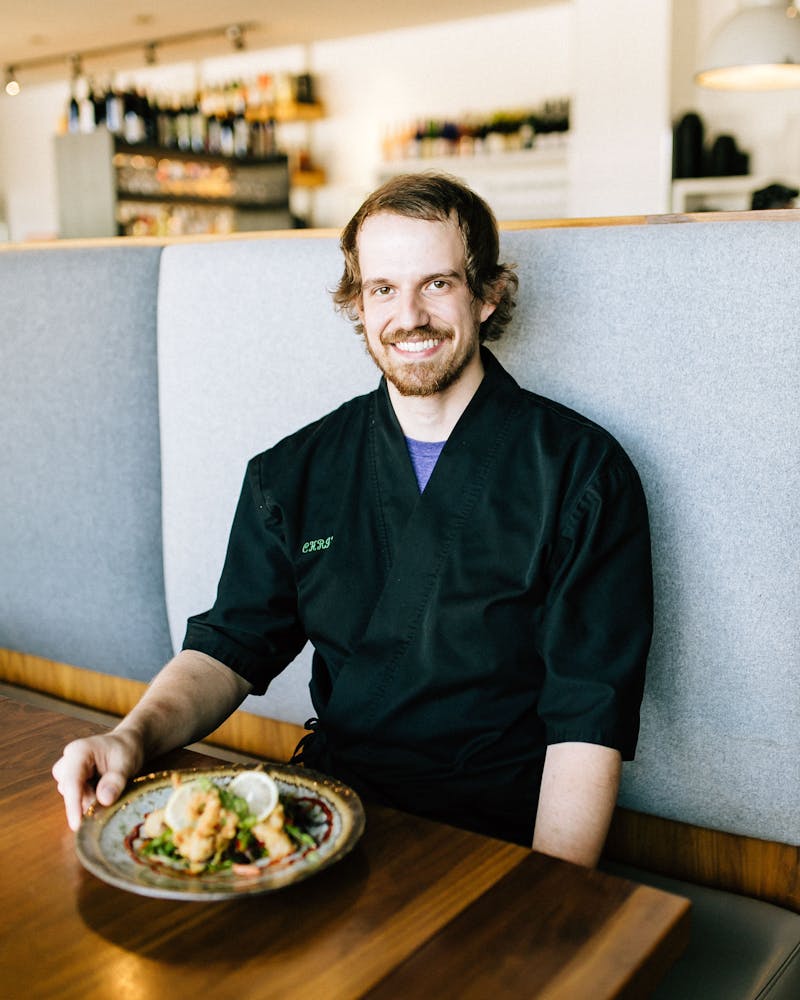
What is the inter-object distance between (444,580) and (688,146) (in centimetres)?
458

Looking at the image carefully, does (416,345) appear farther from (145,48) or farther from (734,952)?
(145,48)

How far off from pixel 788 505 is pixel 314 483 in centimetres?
59

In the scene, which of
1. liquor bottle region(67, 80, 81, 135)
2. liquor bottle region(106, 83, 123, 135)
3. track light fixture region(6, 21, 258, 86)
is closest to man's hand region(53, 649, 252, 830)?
liquor bottle region(106, 83, 123, 135)

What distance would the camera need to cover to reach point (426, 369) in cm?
Result: 129

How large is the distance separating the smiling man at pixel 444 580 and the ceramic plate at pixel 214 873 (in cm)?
16

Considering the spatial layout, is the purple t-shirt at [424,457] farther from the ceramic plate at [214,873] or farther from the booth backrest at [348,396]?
the ceramic plate at [214,873]

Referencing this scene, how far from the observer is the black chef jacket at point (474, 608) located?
1.17 metres

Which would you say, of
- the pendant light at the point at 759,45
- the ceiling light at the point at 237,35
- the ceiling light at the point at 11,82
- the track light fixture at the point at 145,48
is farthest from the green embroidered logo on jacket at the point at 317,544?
the ceiling light at the point at 11,82

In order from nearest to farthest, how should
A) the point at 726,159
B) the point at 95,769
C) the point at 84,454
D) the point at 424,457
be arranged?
the point at 95,769 < the point at 424,457 < the point at 84,454 < the point at 726,159

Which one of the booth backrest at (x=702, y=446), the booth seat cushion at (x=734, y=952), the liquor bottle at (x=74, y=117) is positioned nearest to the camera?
the booth seat cushion at (x=734, y=952)

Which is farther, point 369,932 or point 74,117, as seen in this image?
point 74,117

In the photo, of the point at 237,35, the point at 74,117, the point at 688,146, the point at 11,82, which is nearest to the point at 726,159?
the point at 688,146

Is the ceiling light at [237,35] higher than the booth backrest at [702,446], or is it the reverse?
the ceiling light at [237,35]

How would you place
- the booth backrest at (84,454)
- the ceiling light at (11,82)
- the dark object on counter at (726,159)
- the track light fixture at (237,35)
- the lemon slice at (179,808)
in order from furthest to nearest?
the ceiling light at (11,82), the track light fixture at (237,35), the dark object on counter at (726,159), the booth backrest at (84,454), the lemon slice at (179,808)
